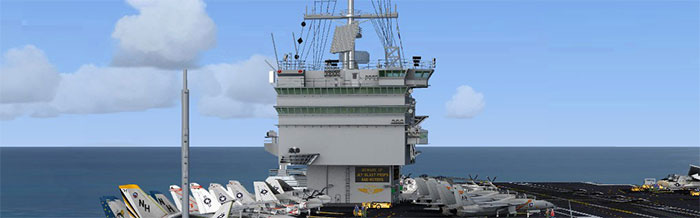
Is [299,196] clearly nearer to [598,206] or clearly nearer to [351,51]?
[351,51]

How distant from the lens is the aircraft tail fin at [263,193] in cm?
6950

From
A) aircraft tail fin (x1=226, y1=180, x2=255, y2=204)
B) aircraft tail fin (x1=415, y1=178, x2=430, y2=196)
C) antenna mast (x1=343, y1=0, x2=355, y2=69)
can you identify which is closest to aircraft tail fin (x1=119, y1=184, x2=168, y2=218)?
aircraft tail fin (x1=226, y1=180, x2=255, y2=204)

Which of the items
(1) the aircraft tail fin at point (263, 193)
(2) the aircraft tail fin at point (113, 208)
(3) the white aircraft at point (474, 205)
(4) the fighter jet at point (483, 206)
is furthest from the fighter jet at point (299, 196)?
(2) the aircraft tail fin at point (113, 208)

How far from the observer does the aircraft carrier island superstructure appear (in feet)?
227

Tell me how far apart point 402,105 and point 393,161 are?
5463mm

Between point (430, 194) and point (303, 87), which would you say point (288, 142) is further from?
point (430, 194)

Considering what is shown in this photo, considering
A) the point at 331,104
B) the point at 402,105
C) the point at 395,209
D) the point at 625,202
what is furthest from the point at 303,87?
the point at 625,202

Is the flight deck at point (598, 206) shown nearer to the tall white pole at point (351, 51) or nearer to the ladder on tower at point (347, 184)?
the ladder on tower at point (347, 184)

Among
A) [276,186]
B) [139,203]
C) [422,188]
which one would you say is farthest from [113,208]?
[422,188]

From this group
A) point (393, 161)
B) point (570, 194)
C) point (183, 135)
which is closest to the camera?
point (183, 135)

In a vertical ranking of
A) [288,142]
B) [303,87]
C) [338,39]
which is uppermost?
[338,39]

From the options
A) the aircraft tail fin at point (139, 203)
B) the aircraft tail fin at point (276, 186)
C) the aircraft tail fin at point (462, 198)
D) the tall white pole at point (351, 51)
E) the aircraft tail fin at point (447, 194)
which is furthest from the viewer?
the aircraft tail fin at point (276, 186)

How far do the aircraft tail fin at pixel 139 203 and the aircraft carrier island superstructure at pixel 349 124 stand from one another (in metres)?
14.5

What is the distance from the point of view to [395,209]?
68.6 meters
